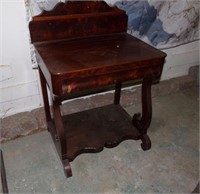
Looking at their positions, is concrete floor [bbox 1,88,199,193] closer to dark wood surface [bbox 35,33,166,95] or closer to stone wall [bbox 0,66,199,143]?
stone wall [bbox 0,66,199,143]

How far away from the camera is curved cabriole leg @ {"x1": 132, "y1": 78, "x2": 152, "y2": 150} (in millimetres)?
1344

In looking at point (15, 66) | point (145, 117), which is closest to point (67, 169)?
point (145, 117)

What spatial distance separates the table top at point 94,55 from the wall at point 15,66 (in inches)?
8.8

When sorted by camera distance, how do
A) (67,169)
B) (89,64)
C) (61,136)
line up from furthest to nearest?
(67,169), (61,136), (89,64)

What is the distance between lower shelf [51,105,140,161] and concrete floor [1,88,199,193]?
0.32 feet

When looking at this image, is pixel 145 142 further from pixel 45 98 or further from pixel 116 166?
pixel 45 98

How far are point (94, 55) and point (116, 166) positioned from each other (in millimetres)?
680

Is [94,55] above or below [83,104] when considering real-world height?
above

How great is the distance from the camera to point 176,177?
1348mm

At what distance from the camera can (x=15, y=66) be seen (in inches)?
57.5

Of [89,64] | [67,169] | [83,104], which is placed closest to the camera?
[89,64]

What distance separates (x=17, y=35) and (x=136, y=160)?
1018 mm

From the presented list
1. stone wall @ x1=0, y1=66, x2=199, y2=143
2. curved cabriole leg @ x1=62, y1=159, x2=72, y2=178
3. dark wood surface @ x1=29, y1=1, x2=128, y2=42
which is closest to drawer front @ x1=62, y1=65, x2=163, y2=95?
dark wood surface @ x1=29, y1=1, x2=128, y2=42

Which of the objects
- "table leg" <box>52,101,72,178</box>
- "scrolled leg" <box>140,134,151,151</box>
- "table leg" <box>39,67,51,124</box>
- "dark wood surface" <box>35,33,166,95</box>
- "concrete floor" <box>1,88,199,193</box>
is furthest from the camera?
"scrolled leg" <box>140,134,151,151</box>
